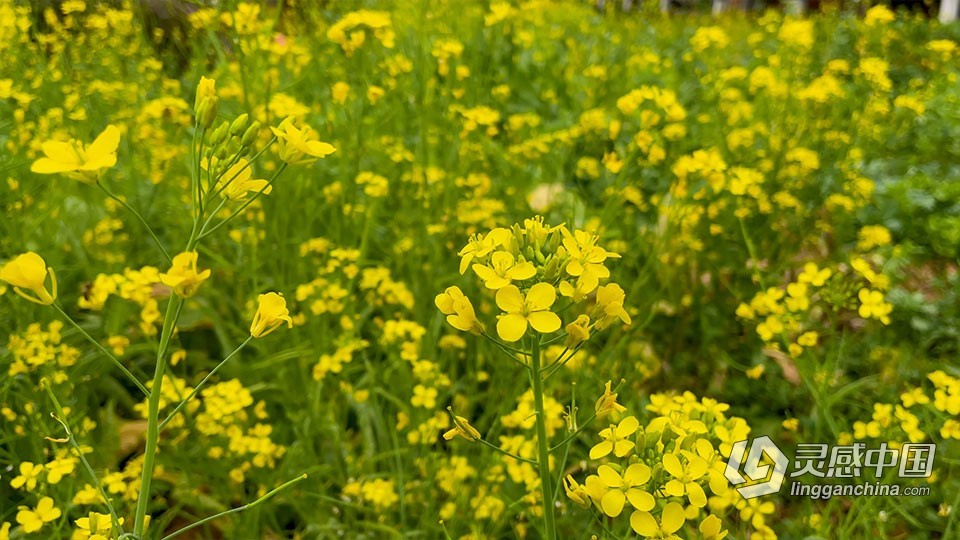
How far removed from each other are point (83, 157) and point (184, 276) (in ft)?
0.69

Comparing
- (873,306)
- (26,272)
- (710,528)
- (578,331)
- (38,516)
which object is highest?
(26,272)

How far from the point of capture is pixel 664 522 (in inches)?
26.6

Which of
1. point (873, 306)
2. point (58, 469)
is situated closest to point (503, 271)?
point (58, 469)

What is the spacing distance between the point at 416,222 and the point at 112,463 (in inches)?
39.2

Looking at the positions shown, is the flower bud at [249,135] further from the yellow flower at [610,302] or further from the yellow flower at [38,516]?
the yellow flower at [38,516]

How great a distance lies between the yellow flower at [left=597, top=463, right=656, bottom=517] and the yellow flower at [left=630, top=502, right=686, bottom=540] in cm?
1

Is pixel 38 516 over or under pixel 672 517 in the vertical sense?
under

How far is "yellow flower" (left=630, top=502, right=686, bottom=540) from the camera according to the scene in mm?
671

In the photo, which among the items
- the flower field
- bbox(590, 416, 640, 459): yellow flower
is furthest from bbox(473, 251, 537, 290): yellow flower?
bbox(590, 416, 640, 459): yellow flower

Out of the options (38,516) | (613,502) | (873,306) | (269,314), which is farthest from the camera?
(873,306)

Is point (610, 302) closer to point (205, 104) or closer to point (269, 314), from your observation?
point (269, 314)

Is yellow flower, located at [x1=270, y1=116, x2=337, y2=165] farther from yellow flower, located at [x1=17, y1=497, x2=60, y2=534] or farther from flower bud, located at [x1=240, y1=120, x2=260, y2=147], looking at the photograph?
yellow flower, located at [x1=17, y1=497, x2=60, y2=534]

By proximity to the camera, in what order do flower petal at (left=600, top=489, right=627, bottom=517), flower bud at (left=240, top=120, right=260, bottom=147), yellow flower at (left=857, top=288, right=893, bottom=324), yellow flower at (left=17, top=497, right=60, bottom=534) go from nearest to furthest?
flower petal at (left=600, top=489, right=627, bottom=517) < flower bud at (left=240, top=120, right=260, bottom=147) < yellow flower at (left=17, top=497, right=60, bottom=534) < yellow flower at (left=857, top=288, right=893, bottom=324)

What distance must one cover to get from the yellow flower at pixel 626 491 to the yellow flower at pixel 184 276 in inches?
17.8
